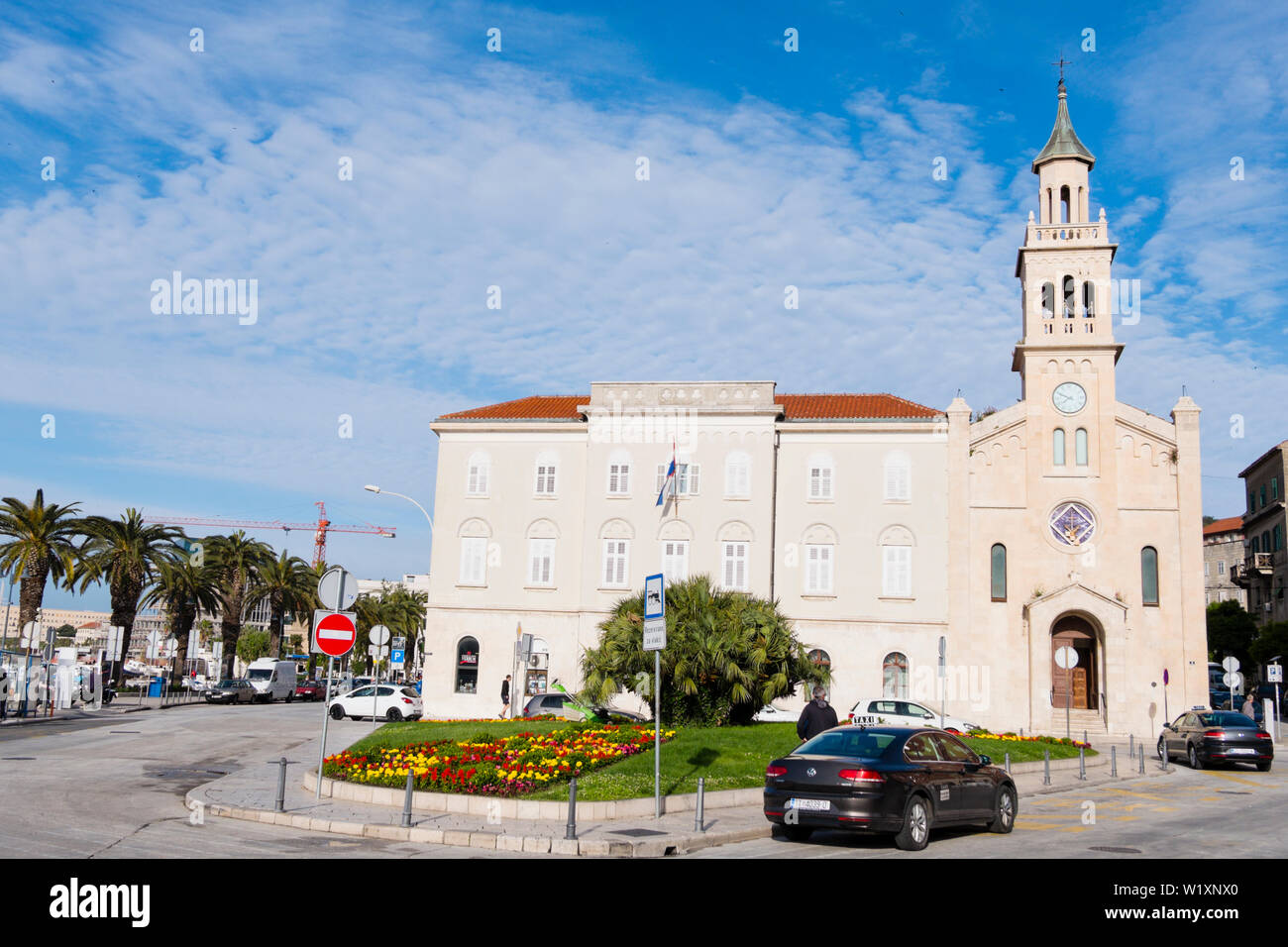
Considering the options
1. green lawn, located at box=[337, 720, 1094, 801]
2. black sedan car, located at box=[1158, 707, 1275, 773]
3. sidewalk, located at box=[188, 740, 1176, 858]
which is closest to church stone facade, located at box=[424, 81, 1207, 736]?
black sedan car, located at box=[1158, 707, 1275, 773]

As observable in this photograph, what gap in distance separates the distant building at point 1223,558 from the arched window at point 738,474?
69839 millimetres

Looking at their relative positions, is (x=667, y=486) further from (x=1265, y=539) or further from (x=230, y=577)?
(x=1265, y=539)

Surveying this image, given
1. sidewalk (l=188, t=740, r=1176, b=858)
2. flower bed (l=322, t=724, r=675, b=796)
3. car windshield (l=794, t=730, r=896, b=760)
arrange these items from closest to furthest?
1. sidewalk (l=188, t=740, r=1176, b=858)
2. car windshield (l=794, t=730, r=896, b=760)
3. flower bed (l=322, t=724, r=675, b=796)

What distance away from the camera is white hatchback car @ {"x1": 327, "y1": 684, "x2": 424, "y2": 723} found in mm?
38250

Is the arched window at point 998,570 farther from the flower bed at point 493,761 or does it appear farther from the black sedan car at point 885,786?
the black sedan car at point 885,786

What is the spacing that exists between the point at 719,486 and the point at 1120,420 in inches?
639

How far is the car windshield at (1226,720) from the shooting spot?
2620 cm

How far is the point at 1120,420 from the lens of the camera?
136ft

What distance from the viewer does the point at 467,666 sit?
43969 mm

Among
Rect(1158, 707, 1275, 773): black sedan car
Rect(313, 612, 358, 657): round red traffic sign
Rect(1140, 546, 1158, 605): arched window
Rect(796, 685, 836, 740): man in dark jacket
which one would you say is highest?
Rect(1140, 546, 1158, 605): arched window

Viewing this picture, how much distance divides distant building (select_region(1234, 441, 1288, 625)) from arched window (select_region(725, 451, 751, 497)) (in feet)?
126

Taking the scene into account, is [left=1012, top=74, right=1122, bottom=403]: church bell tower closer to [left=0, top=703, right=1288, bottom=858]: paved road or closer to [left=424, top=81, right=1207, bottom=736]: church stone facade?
[left=424, top=81, right=1207, bottom=736]: church stone facade
